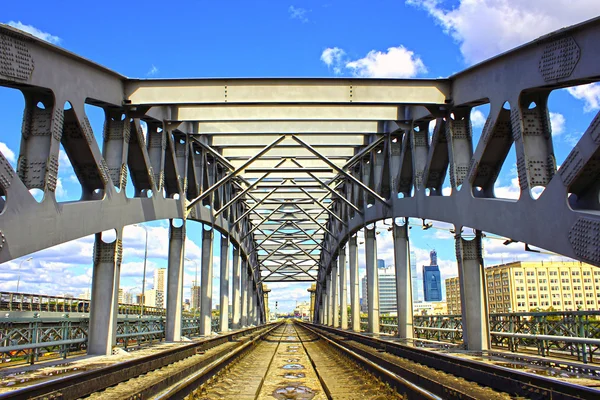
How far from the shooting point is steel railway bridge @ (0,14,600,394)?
1209 centimetres

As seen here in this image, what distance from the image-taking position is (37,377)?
420 inches

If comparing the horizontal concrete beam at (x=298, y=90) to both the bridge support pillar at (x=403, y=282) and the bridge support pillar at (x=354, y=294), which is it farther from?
the bridge support pillar at (x=354, y=294)

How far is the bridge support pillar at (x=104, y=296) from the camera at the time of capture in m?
15.8

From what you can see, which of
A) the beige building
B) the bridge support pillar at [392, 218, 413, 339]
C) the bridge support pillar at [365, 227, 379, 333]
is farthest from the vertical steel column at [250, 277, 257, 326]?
the beige building

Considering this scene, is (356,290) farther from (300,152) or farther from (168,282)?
(168,282)

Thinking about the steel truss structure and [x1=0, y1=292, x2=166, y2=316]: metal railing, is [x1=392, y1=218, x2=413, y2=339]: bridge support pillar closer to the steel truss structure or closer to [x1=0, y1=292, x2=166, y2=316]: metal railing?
the steel truss structure

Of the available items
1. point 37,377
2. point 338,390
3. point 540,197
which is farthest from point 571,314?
point 37,377

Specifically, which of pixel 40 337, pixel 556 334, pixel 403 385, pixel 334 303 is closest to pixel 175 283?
pixel 40 337

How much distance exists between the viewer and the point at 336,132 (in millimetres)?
26969

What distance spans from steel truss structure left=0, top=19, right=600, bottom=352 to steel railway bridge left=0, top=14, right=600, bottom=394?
0.05 m

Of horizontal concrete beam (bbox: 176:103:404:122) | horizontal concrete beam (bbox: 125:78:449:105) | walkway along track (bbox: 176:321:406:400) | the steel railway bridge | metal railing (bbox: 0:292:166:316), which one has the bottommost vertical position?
walkway along track (bbox: 176:321:406:400)

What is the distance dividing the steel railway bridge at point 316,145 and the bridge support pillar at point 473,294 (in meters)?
0.04

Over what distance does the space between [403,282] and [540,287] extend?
113690 millimetres

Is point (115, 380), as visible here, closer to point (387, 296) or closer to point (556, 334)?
point (556, 334)
